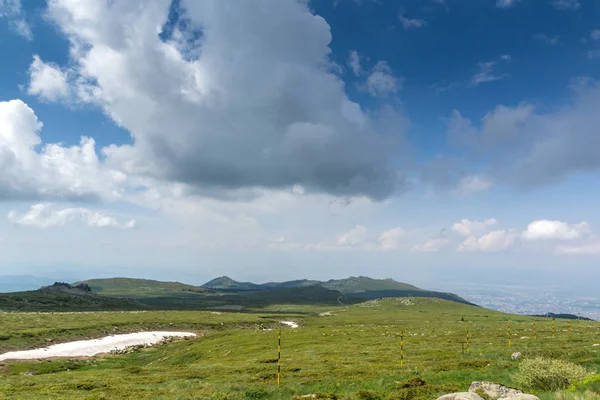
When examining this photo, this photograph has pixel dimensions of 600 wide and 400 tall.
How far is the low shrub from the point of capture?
1923 cm

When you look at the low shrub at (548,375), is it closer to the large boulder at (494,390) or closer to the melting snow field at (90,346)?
the large boulder at (494,390)

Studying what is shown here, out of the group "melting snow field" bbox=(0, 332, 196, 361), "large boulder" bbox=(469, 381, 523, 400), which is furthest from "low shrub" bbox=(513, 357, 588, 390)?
"melting snow field" bbox=(0, 332, 196, 361)

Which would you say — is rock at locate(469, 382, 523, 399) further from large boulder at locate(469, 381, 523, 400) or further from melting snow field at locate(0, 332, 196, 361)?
melting snow field at locate(0, 332, 196, 361)

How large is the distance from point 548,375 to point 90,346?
275ft

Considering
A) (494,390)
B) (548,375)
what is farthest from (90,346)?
(548,375)

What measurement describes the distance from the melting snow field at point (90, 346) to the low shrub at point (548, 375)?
7112 cm

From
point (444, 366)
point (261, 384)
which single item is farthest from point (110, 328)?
point (444, 366)

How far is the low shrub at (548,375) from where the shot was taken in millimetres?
19234

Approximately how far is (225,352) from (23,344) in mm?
46117

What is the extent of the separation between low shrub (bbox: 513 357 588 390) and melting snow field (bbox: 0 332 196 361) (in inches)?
2800

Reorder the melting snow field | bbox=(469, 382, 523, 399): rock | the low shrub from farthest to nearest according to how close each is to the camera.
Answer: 1. the melting snow field
2. the low shrub
3. bbox=(469, 382, 523, 399): rock

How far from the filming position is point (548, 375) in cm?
1961

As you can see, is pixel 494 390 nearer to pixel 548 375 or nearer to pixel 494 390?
pixel 494 390

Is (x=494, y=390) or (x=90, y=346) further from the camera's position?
(x=90, y=346)
